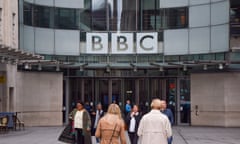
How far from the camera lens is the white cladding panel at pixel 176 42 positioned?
3403 cm

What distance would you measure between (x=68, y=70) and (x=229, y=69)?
33.0 ft

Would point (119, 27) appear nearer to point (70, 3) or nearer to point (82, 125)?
point (70, 3)

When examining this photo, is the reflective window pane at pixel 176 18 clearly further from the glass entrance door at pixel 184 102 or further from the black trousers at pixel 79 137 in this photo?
the black trousers at pixel 79 137

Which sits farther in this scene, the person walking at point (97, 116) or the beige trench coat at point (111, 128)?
the person walking at point (97, 116)

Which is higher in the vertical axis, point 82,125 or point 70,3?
point 70,3

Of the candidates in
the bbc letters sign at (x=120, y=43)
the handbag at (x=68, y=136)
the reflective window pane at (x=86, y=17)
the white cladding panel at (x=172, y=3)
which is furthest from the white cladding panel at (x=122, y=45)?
the handbag at (x=68, y=136)

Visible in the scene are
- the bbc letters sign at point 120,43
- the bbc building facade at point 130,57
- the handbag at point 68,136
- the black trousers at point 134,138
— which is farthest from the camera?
the bbc letters sign at point 120,43

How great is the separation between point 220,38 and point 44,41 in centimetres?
1054

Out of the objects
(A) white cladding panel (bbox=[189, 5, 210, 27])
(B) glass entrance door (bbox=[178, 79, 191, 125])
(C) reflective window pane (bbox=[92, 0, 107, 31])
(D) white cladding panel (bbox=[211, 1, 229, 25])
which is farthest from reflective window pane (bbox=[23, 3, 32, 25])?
(D) white cladding panel (bbox=[211, 1, 229, 25])

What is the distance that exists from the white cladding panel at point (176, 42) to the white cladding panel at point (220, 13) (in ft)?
6.97

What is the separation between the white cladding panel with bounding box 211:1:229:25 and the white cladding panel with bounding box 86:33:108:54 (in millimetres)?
6822

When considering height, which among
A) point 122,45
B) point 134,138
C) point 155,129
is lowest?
point 134,138

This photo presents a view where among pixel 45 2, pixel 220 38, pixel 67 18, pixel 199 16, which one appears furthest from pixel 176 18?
pixel 45 2

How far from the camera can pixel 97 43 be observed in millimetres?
35125
